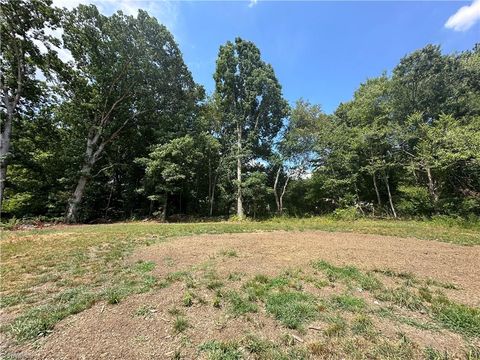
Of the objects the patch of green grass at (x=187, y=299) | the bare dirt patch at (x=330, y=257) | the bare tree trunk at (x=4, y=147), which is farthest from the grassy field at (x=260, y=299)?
the bare tree trunk at (x=4, y=147)

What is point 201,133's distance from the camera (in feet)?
65.7

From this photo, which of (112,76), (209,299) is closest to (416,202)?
(209,299)

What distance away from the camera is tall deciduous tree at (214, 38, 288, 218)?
22.6m

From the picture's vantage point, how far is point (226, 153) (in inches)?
914

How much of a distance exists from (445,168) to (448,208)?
276 cm

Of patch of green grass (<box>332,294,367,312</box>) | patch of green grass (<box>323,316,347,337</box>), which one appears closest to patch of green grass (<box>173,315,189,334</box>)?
patch of green grass (<box>323,316,347,337</box>)

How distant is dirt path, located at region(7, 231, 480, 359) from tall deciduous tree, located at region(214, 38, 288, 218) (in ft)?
51.8

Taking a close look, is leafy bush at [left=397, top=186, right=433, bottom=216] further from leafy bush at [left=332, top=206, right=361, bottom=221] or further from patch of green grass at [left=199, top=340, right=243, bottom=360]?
patch of green grass at [left=199, top=340, right=243, bottom=360]

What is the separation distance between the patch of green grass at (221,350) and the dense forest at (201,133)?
49.6ft

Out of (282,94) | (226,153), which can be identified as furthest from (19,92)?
(282,94)

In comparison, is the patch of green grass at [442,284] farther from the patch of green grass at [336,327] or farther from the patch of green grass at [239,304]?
the patch of green grass at [239,304]

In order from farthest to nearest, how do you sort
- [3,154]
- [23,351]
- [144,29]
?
1. [144,29]
2. [3,154]
3. [23,351]

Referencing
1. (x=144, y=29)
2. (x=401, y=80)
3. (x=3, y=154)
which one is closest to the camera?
(x=3, y=154)

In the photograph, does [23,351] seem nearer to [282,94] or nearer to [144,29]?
[144,29]
